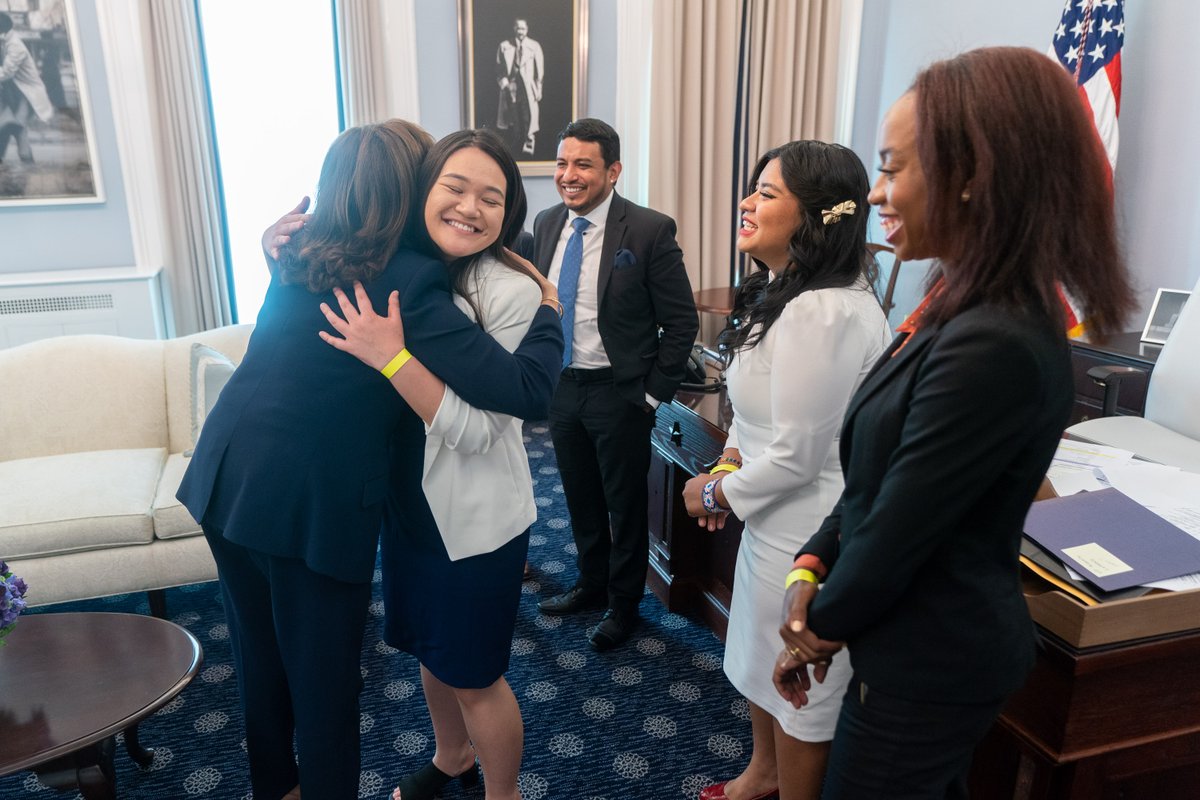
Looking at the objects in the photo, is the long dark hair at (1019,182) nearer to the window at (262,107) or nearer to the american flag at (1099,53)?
the american flag at (1099,53)

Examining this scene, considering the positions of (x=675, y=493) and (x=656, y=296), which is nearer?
(x=656, y=296)

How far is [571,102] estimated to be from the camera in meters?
5.18

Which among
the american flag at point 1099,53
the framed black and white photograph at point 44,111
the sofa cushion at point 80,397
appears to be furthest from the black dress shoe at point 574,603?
the framed black and white photograph at point 44,111

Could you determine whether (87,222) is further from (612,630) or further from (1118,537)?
(1118,537)

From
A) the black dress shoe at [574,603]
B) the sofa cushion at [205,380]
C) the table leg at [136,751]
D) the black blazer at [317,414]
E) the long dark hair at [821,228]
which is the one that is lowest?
the black dress shoe at [574,603]

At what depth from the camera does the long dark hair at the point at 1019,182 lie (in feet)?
2.91

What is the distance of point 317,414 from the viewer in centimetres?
138

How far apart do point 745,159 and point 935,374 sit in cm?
494

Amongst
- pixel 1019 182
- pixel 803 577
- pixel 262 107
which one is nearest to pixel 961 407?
pixel 1019 182

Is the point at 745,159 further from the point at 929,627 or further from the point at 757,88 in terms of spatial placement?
the point at 929,627

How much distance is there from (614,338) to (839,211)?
114cm

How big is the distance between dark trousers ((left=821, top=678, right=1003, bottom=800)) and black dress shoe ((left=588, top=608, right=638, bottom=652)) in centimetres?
164

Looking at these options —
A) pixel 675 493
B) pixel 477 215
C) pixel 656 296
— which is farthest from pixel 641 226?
pixel 477 215

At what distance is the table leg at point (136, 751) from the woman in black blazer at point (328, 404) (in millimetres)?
921
